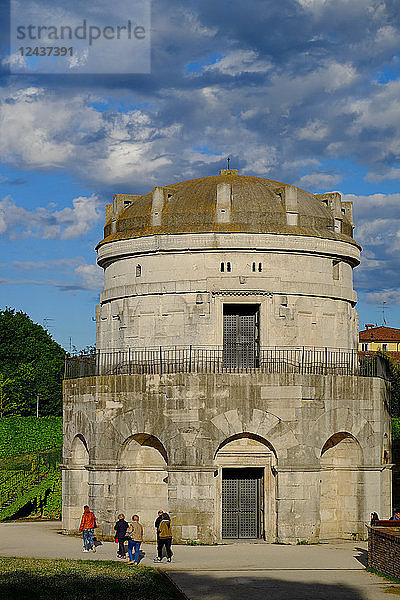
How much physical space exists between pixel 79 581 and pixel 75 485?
543 inches

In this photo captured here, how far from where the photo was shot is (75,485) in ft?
118

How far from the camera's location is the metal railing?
1348 inches

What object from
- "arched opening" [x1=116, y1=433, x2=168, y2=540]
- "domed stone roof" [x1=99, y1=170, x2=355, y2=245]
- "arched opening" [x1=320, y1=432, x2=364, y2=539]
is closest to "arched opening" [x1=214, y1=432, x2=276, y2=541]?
"arched opening" [x1=116, y1=433, x2=168, y2=540]

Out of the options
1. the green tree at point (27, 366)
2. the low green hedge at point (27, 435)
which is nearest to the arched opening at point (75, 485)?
the low green hedge at point (27, 435)

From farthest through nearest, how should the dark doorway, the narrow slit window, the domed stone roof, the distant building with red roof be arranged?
the distant building with red roof
the narrow slit window
the domed stone roof
the dark doorway

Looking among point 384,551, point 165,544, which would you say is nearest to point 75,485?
point 165,544

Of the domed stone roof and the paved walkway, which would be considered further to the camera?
the domed stone roof

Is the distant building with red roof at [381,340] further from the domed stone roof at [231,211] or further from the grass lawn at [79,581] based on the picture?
the grass lawn at [79,581]

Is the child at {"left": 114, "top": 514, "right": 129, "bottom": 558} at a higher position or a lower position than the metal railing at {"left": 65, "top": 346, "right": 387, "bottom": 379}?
lower

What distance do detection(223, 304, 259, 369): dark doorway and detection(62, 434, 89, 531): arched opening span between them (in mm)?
6974

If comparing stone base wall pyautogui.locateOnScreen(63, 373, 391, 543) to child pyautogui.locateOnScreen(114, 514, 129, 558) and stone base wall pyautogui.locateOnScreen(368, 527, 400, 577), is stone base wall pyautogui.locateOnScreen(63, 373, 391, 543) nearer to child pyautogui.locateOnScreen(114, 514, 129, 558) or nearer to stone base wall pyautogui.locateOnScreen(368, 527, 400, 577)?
child pyautogui.locateOnScreen(114, 514, 129, 558)

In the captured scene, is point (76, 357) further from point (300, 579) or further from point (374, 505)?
point (300, 579)

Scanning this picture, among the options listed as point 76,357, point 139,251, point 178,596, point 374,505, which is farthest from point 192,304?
point 178,596

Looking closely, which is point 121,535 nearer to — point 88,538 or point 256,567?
point 88,538
